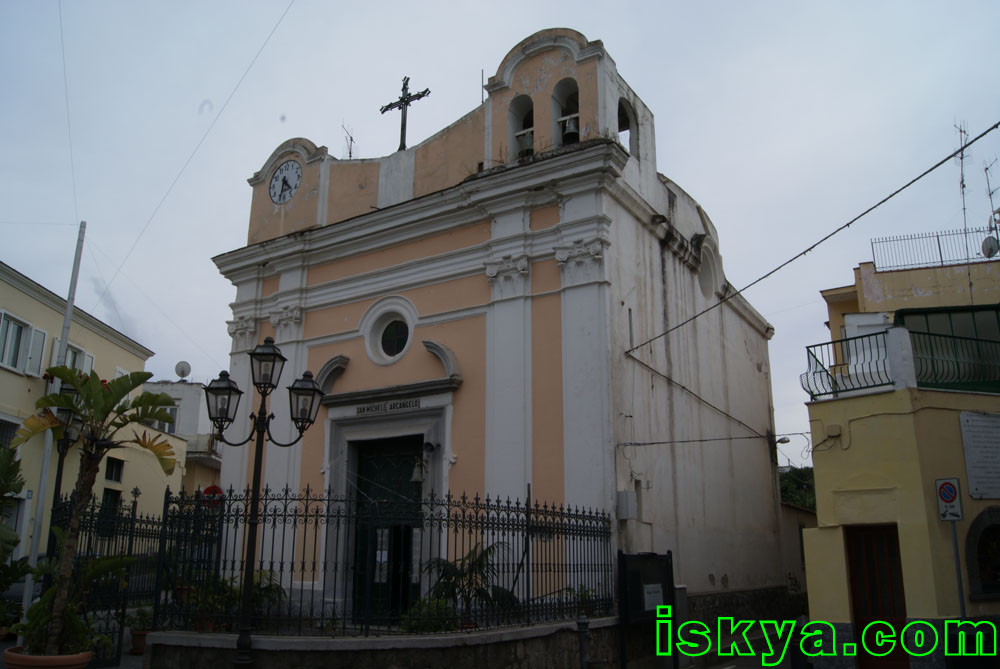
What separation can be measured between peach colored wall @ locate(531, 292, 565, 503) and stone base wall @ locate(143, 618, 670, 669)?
301cm

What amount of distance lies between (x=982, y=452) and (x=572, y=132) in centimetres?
864

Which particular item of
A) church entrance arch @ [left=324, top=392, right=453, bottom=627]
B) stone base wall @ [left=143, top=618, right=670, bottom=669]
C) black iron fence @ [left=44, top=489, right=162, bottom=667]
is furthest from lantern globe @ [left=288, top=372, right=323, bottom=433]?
church entrance arch @ [left=324, top=392, right=453, bottom=627]

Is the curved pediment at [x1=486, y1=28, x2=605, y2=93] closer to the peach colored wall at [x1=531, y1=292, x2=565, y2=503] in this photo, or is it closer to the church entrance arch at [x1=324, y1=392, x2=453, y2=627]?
the peach colored wall at [x1=531, y1=292, x2=565, y2=503]

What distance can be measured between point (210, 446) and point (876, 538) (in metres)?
29.9

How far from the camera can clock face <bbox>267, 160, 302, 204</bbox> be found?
64.1 feet

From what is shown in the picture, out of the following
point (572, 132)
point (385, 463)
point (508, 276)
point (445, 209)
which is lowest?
point (385, 463)

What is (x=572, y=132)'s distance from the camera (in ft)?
50.7

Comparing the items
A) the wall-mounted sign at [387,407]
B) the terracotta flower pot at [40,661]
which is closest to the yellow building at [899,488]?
the wall-mounted sign at [387,407]

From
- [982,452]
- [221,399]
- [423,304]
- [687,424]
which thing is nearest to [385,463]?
[423,304]

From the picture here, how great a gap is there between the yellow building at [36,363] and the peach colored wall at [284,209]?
4.98 m

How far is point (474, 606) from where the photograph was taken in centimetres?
1066

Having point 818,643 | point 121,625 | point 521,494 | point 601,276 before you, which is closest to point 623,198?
point 601,276

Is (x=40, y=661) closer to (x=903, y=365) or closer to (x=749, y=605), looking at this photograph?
(x=903, y=365)

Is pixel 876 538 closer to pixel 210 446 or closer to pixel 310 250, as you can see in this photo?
pixel 310 250
